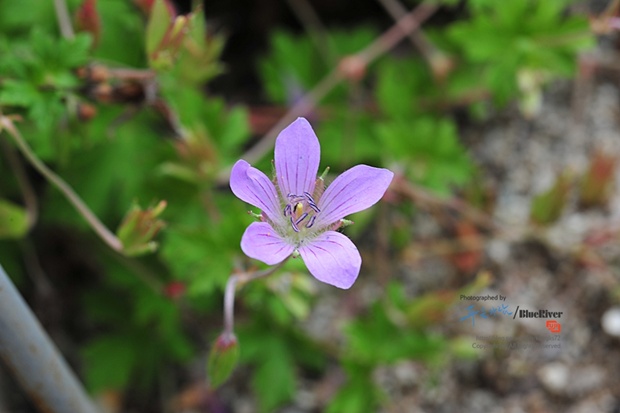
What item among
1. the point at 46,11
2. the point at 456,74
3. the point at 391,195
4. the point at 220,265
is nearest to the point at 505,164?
the point at 456,74

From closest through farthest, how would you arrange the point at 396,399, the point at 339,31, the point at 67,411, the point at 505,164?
1. the point at 67,411
2. the point at 396,399
3. the point at 505,164
4. the point at 339,31

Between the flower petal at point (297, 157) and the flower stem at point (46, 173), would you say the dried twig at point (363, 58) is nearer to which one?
the flower stem at point (46, 173)

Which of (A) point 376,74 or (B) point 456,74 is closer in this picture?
(B) point 456,74

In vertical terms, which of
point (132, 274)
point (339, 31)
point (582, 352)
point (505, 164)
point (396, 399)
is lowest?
point (582, 352)

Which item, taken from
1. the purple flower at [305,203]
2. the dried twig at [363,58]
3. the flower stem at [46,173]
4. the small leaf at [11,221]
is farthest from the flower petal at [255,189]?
the dried twig at [363,58]

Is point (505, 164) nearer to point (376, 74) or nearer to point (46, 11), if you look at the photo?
point (376, 74)

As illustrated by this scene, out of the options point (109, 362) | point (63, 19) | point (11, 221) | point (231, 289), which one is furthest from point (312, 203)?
point (109, 362)

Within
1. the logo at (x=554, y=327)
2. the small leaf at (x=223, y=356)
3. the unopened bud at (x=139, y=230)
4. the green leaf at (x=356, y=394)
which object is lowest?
the logo at (x=554, y=327)
